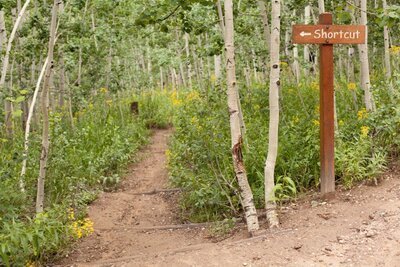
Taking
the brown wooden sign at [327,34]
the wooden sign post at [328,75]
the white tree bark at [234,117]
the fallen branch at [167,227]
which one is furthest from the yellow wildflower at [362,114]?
the fallen branch at [167,227]

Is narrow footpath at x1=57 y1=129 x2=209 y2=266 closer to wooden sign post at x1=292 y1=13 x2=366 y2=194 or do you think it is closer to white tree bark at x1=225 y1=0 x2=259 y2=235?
white tree bark at x1=225 y1=0 x2=259 y2=235

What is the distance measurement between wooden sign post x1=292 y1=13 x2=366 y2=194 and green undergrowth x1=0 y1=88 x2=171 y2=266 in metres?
2.79

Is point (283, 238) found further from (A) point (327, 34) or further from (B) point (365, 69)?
(B) point (365, 69)

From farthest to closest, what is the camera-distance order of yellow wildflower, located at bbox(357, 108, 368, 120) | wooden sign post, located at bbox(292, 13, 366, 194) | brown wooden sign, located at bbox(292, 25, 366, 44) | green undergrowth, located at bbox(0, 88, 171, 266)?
yellow wildflower, located at bbox(357, 108, 368, 120)
wooden sign post, located at bbox(292, 13, 366, 194)
brown wooden sign, located at bbox(292, 25, 366, 44)
green undergrowth, located at bbox(0, 88, 171, 266)

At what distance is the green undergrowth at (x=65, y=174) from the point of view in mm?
4766

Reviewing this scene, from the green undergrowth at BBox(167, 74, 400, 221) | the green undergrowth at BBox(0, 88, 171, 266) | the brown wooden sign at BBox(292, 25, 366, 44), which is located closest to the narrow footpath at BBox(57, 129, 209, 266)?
the green undergrowth at BBox(0, 88, 171, 266)

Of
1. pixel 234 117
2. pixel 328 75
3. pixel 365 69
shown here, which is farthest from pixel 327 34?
pixel 365 69

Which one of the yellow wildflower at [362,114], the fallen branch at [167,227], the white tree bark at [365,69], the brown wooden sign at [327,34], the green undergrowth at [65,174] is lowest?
the fallen branch at [167,227]

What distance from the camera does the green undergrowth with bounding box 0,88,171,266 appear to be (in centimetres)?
477

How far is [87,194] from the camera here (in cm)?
749

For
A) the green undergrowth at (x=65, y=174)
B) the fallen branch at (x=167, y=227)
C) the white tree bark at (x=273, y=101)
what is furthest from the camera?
the fallen branch at (x=167, y=227)

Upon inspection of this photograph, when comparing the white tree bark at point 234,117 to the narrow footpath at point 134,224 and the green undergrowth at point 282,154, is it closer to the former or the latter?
the green undergrowth at point 282,154

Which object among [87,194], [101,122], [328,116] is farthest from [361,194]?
[101,122]

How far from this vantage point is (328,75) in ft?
18.1
